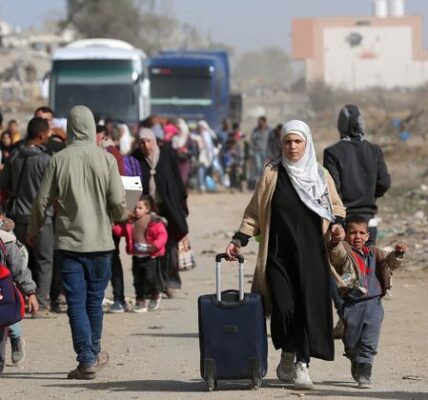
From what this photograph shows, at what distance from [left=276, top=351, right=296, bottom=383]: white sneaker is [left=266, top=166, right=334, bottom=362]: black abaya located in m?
0.15

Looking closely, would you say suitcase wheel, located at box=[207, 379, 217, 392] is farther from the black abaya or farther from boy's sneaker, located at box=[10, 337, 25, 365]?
boy's sneaker, located at box=[10, 337, 25, 365]

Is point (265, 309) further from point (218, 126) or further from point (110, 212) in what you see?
point (218, 126)

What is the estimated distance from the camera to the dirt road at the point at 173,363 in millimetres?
8750

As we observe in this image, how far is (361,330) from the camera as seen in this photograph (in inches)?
349

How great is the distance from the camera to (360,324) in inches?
Result: 348

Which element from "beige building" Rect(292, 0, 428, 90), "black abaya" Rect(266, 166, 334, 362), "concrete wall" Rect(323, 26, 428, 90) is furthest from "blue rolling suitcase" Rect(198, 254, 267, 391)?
"beige building" Rect(292, 0, 428, 90)

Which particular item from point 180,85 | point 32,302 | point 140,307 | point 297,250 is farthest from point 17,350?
point 180,85

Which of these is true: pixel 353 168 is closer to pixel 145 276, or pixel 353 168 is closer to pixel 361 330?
pixel 361 330

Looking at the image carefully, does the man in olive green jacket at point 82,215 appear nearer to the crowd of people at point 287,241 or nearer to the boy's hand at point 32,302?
the crowd of people at point 287,241

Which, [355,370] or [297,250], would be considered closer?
[297,250]

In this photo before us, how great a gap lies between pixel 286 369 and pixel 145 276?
4.38 meters

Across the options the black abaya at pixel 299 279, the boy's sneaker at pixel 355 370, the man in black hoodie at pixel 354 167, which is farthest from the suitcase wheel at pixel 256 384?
the man in black hoodie at pixel 354 167

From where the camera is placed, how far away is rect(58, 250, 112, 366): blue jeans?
9266mm

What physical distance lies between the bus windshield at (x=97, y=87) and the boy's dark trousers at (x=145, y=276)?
19367 millimetres
